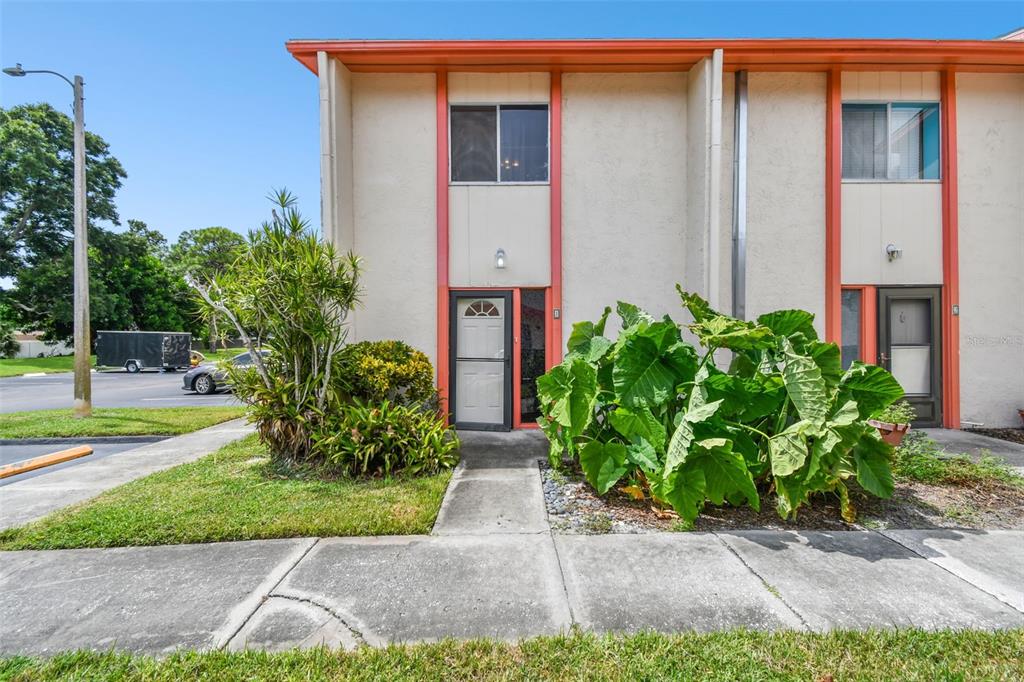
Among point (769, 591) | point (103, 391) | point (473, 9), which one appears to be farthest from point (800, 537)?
point (103, 391)

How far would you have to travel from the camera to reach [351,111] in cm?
620

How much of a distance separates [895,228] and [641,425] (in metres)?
5.92

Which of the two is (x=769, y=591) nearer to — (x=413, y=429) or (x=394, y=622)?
(x=394, y=622)

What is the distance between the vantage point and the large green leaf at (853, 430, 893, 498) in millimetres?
3236

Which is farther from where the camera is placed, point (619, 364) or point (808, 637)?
point (619, 364)

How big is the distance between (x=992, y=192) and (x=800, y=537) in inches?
274

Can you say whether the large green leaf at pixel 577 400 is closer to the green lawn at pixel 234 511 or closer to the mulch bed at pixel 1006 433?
the green lawn at pixel 234 511

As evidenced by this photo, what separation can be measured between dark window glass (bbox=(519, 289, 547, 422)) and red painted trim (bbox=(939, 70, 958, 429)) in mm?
6037

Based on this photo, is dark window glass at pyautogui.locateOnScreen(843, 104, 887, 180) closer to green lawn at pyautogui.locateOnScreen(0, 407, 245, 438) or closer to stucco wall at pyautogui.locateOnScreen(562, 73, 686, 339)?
stucco wall at pyautogui.locateOnScreen(562, 73, 686, 339)

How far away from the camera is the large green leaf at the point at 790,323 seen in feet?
11.3

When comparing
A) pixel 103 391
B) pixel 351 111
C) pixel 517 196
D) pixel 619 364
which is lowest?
pixel 103 391

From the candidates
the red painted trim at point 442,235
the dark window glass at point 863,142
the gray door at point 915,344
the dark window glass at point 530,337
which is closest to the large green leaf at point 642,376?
the dark window glass at point 530,337

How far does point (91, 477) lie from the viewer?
15.0ft

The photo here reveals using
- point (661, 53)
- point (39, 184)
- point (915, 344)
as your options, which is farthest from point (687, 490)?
point (39, 184)
